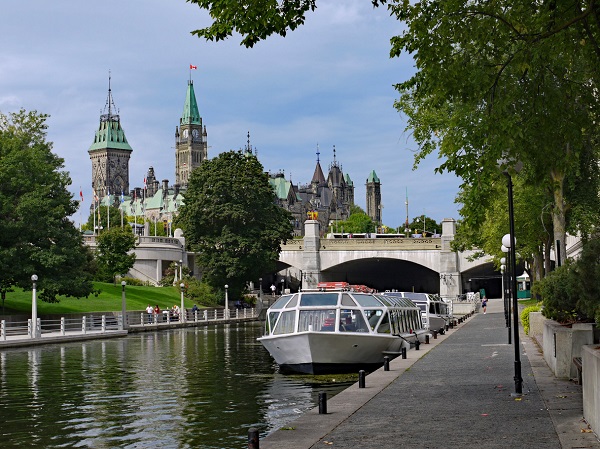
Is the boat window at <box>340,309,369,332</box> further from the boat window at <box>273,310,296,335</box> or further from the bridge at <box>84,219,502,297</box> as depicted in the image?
the bridge at <box>84,219,502,297</box>

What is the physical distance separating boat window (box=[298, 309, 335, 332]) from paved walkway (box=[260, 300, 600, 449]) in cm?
449

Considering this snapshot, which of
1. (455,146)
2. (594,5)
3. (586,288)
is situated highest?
(594,5)

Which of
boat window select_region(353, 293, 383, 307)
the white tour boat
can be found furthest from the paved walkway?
boat window select_region(353, 293, 383, 307)

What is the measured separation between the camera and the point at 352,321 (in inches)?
1110

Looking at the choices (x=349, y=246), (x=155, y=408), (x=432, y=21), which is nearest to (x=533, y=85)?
(x=432, y=21)

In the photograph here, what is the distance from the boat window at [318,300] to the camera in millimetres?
28375

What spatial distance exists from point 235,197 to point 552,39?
6783 centimetres

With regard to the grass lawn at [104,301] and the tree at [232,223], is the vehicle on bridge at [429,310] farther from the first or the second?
the tree at [232,223]

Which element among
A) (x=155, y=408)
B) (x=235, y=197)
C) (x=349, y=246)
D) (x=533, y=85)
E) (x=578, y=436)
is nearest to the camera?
(x=578, y=436)

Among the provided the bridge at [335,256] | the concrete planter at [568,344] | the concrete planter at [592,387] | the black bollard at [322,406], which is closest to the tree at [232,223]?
the bridge at [335,256]

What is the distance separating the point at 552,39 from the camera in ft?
54.6

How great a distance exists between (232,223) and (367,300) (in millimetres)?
54285

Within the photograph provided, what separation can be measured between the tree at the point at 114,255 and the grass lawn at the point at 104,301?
10.3 feet

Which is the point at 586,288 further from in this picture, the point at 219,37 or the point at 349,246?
the point at 349,246
